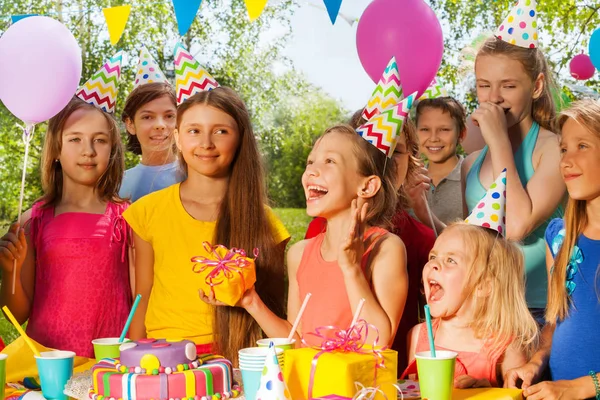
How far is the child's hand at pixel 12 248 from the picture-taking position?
3262 mm

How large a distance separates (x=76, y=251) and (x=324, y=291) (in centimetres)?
122

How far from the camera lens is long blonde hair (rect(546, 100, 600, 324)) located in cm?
264

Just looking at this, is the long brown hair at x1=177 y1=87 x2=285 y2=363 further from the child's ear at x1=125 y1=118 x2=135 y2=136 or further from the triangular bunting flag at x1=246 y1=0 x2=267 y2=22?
the child's ear at x1=125 y1=118 x2=135 y2=136

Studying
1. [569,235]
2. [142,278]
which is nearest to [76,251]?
[142,278]

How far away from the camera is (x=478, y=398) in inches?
82.0

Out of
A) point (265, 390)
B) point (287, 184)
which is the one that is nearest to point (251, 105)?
point (287, 184)

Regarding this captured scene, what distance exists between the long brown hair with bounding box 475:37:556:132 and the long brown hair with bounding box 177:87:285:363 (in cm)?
108

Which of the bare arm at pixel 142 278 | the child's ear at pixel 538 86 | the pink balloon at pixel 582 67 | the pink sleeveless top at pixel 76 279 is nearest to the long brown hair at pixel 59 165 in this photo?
the pink sleeveless top at pixel 76 279

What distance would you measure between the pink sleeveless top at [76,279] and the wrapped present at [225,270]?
40.7 inches

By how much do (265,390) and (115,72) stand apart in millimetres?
2401

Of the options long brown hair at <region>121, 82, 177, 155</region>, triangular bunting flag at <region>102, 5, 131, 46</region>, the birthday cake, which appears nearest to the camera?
the birthday cake

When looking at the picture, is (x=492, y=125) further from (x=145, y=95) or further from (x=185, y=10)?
(x=145, y=95)

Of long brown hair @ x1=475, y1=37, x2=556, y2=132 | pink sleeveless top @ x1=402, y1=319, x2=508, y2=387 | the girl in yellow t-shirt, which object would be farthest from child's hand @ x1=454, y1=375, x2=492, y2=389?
long brown hair @ x1=475, y1=37, x2=556, y2=132

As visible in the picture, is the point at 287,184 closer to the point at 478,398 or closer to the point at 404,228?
the point at 404,228
